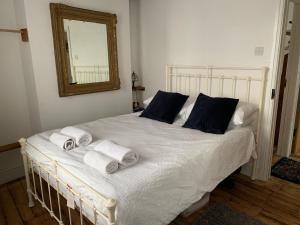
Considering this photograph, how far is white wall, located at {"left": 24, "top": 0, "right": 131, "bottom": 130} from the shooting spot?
8.02ft

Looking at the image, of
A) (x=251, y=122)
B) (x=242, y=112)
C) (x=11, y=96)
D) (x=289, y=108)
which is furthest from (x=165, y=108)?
(x=11, y=96)

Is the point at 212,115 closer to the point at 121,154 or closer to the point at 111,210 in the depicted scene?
the point at 121,154

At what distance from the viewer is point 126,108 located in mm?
3494

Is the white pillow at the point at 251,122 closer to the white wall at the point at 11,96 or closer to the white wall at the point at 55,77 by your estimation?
the white wall at the point at 55,77

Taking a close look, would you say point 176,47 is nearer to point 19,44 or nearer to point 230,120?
point 230,120

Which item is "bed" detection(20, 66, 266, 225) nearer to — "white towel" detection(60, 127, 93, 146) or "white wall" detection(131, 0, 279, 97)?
"white towel" detection(60, 127, 93, 146)

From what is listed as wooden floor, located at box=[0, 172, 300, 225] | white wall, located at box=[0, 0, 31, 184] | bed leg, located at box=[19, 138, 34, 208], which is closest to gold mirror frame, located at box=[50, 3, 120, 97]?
white wall, located at box=[0, 0, 31, 184]

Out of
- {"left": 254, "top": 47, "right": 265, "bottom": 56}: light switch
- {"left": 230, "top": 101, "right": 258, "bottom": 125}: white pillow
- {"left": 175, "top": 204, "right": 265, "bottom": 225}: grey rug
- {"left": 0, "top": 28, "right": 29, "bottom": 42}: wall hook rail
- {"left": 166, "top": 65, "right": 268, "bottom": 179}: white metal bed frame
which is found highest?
{"left": 0, "top": 28, "right": 29, "bottom": 42}: wall hook rail

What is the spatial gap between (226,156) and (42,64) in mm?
2165

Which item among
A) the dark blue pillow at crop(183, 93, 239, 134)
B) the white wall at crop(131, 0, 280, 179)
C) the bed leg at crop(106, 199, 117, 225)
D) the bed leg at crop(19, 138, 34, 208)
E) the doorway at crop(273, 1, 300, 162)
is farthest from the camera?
the doorway at crop(273, 1, 300, 162)

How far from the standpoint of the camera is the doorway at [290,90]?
110 inches

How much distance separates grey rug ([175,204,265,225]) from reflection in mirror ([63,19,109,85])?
203 centimetres

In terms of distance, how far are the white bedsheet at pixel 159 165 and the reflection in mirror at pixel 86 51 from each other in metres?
0.74

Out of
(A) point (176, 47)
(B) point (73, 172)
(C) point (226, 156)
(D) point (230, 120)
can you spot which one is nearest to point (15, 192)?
(B) point (73, 172)
